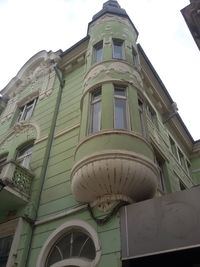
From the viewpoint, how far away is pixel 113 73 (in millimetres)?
9719

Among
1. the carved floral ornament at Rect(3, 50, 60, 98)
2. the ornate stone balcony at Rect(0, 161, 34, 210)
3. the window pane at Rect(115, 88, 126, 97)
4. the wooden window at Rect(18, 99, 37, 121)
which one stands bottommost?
the ornate stone balcony at Rect(0, 161, 34, 210)

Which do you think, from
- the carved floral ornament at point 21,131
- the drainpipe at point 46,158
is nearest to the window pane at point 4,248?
the drainpipe at point 46,158

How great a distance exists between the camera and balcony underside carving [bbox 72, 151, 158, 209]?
675 cm

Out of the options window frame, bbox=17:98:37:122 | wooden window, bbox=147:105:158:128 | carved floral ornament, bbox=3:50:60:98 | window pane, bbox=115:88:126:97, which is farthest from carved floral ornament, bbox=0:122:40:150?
wooden window, bbox=147:105:158:128

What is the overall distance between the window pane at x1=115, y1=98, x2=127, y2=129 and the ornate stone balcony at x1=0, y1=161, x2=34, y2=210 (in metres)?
3.47

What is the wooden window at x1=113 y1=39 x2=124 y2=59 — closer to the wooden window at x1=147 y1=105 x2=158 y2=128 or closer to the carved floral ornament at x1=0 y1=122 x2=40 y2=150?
the wooden window at x1=147 y1=105 x2=158 y2=128

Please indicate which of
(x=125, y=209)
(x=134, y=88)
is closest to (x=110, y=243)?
(x=125, y=209)

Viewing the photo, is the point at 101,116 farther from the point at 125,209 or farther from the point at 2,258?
the point at 2,258

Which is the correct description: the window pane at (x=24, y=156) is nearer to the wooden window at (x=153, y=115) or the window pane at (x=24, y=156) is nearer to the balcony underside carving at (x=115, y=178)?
the balcony underside carving at (x=115, y=178)

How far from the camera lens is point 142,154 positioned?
24.0 ft

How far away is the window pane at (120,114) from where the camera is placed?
8.34 metres

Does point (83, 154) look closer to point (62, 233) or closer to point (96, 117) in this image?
point (96, 117)

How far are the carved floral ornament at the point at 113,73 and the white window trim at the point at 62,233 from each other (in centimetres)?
467

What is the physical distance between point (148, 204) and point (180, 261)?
1.31 m
